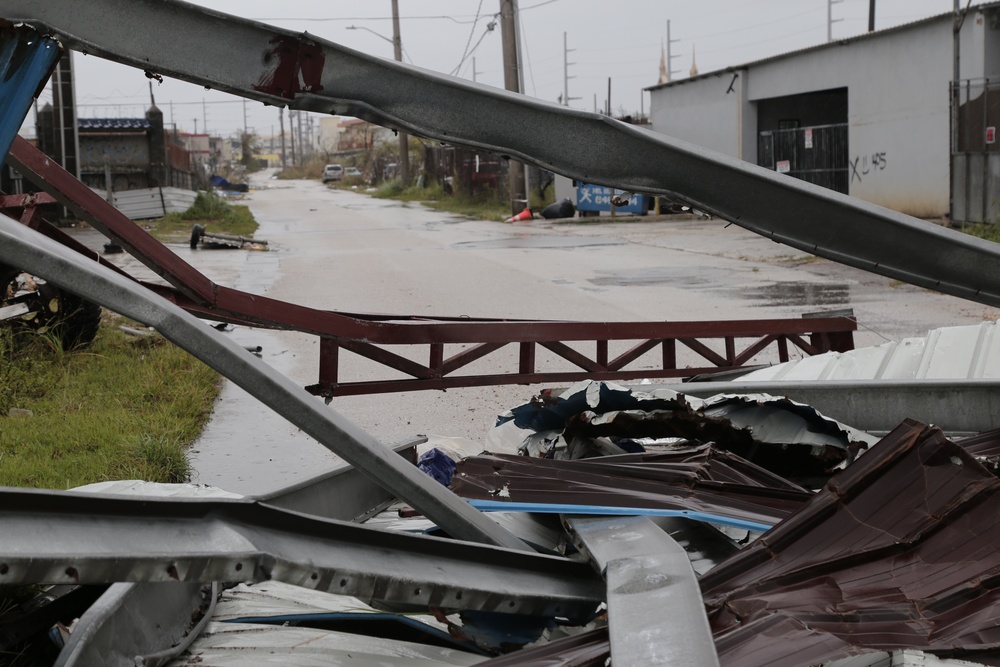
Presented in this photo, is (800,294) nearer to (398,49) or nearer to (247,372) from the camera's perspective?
(247,372)

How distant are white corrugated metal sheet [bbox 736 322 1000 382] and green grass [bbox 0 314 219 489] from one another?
3.10 metres

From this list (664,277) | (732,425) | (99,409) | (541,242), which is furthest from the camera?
(541,242)

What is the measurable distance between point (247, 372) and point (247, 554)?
50cm

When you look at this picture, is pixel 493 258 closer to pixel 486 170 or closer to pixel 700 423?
pixel 700 423

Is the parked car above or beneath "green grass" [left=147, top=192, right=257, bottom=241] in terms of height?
above

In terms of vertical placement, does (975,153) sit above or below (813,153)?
below

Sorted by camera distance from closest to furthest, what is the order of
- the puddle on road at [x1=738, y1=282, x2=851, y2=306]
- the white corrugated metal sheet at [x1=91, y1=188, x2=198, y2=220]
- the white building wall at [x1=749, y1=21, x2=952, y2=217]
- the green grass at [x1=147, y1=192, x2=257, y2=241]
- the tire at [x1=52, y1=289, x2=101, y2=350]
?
the tire at [x1=52, y1=289, x2=101, y2=350] < the puddle on road at [x1=738, y1=282, x2=851, y2=306] < the white building wall at [x1=749, y1=21, x2=952, y2=217] < the green grass at [x1=147, y1=192, x2=257, y2=241] < the white corrugated metal sheet at [x1=91, y1=188, x2=198, y2=220]

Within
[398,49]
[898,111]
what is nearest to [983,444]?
[898,111]

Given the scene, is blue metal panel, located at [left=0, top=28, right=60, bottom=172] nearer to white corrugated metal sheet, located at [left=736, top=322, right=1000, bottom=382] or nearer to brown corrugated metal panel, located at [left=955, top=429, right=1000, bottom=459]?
brown corrugated metal panel, located at [left=955, top=429, right=1000, bottom=459]

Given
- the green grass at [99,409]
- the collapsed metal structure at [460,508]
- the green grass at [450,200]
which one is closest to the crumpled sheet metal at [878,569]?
the collapsed metal structure at [460,508]

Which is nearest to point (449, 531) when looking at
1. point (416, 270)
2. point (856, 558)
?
point (856, 558)

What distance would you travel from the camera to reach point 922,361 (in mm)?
4797

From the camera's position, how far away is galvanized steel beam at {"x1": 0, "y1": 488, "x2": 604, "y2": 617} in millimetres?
1828

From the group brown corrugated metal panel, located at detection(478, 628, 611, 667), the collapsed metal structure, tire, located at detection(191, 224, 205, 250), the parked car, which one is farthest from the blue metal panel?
the parked car
